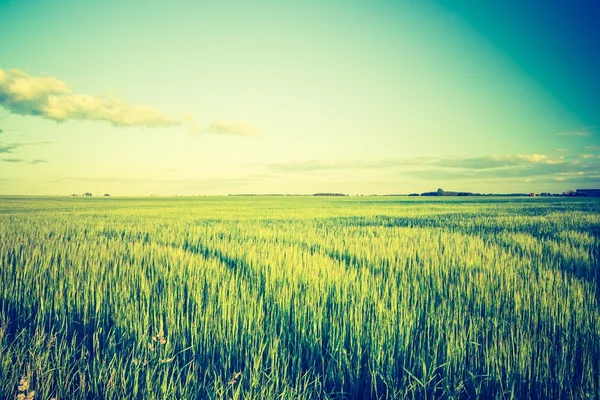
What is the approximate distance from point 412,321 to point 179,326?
1.87 meters

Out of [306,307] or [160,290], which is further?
[160,290]

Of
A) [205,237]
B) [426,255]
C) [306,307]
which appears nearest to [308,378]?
[306,307]

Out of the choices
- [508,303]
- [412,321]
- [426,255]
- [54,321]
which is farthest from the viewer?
[426,255]

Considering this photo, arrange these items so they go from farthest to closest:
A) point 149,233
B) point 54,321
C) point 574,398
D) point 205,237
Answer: point 149,233
point 205,237
point 54,321
point 574,398

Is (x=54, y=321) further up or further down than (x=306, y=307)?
further down

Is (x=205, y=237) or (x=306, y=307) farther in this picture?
(x=205, y=237)

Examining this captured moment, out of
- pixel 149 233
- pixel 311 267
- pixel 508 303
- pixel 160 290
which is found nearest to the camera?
pixel 508 303

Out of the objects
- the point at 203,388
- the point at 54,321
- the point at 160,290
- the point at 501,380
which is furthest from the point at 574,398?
the point at 54,321

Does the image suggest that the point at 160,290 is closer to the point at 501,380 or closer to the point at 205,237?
the point at 501,380

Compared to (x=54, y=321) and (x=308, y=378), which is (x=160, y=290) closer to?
(x=54, y=321)

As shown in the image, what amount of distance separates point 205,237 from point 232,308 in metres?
5.67

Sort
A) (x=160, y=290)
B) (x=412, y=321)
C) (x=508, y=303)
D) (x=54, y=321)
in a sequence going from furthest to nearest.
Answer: (x=160, y=290)
(x=508, y=303)
(x=54, y=321)
(x=412, y=321)

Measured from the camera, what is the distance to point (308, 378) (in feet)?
6.16

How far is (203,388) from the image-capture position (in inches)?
71.9
